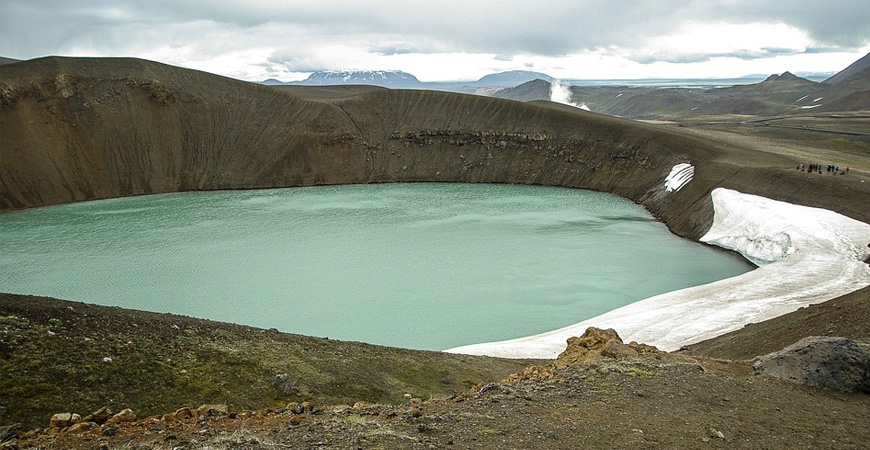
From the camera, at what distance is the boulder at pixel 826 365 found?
1127 cm

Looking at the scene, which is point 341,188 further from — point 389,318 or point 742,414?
point 742,414

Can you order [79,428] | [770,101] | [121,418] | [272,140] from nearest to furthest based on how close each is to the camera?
[79,428] → [121,418] → [272,140] → [770,101]

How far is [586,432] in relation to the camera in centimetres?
908

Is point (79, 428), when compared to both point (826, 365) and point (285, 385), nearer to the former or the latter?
point (285, 385)

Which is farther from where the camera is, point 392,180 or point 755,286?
point 392,180

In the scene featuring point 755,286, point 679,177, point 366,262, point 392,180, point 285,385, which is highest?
point 679,177

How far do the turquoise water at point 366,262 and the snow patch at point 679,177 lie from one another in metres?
3.33

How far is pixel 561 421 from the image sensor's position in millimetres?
9484

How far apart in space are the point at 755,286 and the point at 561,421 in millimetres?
21814

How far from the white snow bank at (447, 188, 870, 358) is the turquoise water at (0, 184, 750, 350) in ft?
5.09

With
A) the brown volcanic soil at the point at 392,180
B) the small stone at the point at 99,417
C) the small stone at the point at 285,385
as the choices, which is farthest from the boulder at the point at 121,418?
the small stone at the point at 285,385

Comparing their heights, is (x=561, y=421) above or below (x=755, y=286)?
above

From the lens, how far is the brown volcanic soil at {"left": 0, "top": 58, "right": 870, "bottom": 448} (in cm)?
916

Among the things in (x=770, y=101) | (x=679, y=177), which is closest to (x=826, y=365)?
(x=679, y=177)
